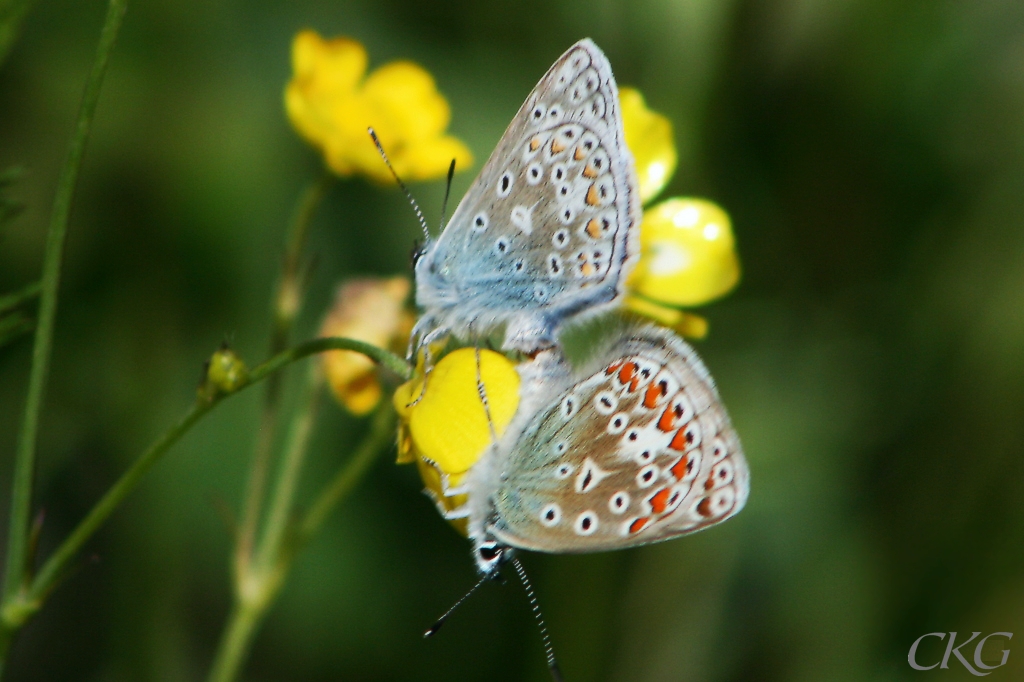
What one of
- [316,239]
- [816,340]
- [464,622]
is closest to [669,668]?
[464,622]

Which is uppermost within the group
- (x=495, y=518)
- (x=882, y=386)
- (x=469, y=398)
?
(x=469, y=398)

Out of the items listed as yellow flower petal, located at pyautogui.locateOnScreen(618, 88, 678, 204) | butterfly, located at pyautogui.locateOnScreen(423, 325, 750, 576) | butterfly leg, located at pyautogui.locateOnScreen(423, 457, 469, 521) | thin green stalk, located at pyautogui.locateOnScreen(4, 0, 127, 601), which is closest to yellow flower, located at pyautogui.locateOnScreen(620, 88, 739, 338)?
yellow flower petal, located at pyautogui.locateOnScreen(618, 88, 678, 204)

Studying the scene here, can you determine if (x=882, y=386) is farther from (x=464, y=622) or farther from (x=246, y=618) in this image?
(x=246, y=618)

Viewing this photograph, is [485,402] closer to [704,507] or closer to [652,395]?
[652,395]

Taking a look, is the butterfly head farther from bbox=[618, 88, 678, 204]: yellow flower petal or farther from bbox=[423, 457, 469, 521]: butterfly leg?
bbox=[618, 88, 678, 204]: yellow flower petal

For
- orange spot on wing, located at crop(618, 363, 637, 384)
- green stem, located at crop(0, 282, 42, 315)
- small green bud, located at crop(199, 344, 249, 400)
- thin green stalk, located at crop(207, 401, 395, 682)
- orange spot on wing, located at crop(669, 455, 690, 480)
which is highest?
green stem, located at crop(0, 282, 42, 315)

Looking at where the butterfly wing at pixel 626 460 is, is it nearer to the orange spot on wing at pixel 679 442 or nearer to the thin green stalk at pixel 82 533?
the orange spot on wing at pixel 679 442

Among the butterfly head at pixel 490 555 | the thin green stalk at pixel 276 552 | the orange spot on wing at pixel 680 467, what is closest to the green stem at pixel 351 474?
the thin green stalk at pixel 276 552

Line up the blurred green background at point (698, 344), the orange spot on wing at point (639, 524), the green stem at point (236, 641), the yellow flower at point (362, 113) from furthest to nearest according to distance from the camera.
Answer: the blurred green background at point (698, 344) → the yellow flower at point (362, 113) → the green stem at point (236, 641) → the orange spot on wing at point (639, 524)
